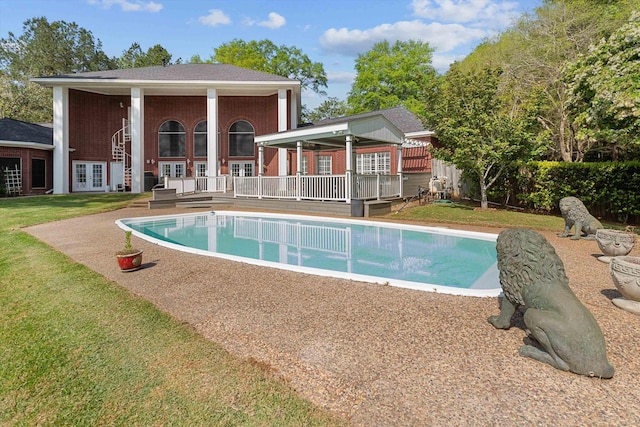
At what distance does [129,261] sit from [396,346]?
14.3ft

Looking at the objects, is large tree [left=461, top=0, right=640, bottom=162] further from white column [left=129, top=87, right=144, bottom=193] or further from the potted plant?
white column [left=129, top=87, right=144, bottom=193]

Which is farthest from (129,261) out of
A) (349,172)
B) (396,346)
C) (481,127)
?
(481,127)

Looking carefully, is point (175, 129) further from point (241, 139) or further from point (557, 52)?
point (557, 52)

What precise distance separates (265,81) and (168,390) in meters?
19.8

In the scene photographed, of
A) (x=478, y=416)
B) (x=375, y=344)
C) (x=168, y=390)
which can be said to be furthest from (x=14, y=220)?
(x=478, y=416)

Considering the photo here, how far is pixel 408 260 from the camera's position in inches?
264

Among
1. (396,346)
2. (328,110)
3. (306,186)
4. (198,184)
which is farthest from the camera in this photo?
(328,110)

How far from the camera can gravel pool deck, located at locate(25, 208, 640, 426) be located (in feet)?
6.87

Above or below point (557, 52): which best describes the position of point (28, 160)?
below

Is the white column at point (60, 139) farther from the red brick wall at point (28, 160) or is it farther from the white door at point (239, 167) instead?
the white door at point (239, 167)

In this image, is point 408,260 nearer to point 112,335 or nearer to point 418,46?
point 112,335

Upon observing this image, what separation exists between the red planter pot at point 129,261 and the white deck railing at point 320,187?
28.8 ft

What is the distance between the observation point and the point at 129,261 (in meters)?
5.18

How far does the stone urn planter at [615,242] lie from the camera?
537 cm
